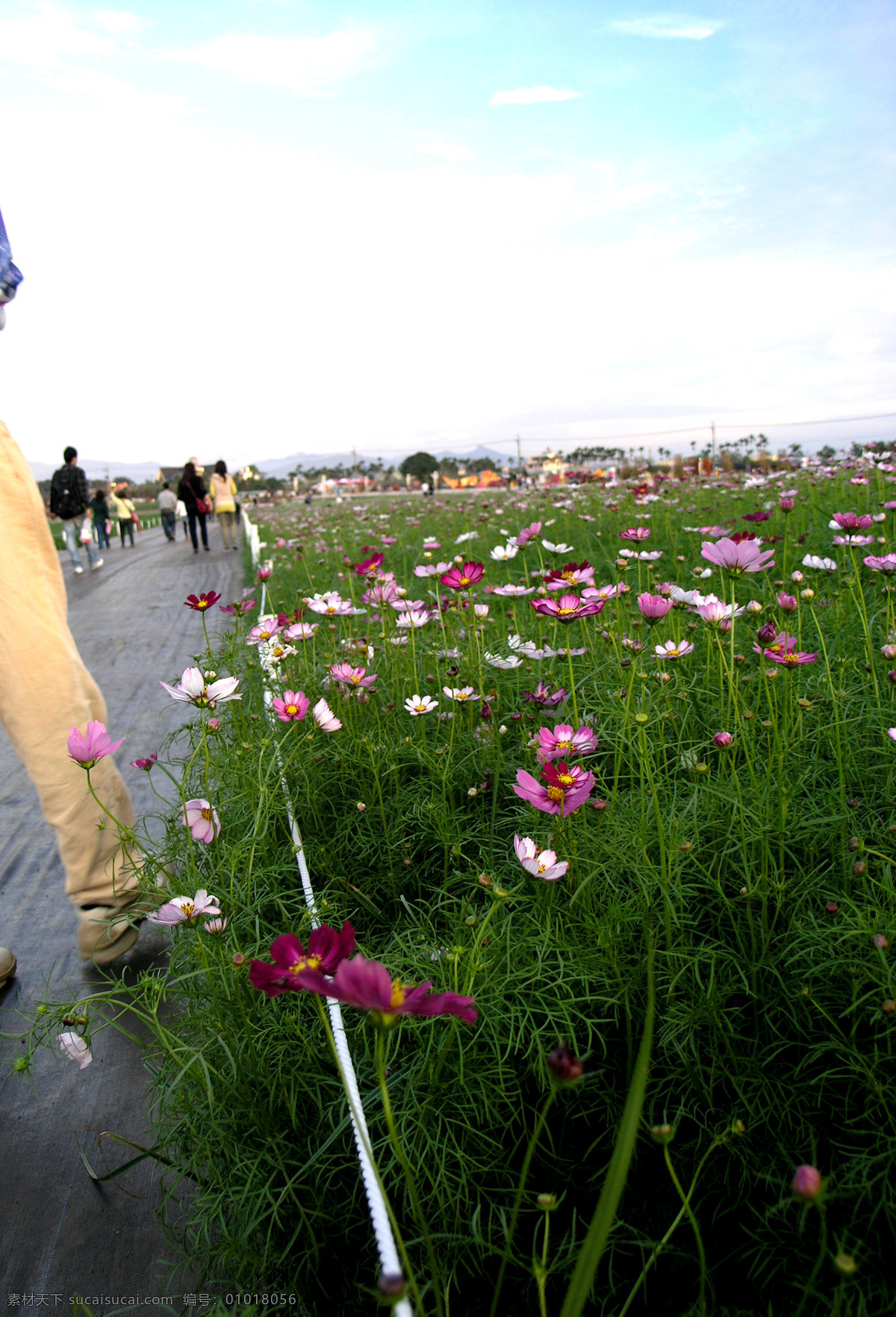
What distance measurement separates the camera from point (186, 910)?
106 centimetres

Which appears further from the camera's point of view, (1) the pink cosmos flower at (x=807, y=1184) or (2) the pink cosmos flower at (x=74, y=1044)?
(2) the pink cosmos flower at (x=74, y=1044)

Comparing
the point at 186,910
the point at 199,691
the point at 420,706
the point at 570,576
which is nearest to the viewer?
the point at 186,910

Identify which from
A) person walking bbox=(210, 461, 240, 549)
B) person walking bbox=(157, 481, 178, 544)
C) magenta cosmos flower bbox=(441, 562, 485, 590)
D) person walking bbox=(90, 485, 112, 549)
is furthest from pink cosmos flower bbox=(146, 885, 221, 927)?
person walking bbox=(157, 481, 178, 544)

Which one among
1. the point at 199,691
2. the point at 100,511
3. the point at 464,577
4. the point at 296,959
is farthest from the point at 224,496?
the point at 296,959

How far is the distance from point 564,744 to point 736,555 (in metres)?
0.50

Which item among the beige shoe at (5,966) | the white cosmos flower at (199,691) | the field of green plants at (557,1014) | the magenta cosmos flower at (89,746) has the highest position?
the white cosmos flower at (199,691)

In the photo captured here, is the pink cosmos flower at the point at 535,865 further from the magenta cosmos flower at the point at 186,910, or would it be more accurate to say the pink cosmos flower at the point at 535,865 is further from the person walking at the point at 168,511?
the person walking at the point at 168,511

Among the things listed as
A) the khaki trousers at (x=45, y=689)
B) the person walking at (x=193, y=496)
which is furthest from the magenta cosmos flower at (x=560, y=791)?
the person walking at (x=193, y=496)

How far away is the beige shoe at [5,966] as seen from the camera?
161cm

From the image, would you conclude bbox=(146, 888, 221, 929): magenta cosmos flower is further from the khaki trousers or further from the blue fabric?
the blue fabric

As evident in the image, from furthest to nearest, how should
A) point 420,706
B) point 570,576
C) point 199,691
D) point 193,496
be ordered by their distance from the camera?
point 193,496, point 420,706, point 570,576, point 199,691

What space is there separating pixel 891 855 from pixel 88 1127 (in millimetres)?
1465

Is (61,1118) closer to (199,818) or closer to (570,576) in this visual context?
(199,818)

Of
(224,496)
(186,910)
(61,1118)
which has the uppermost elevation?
(224,496)
